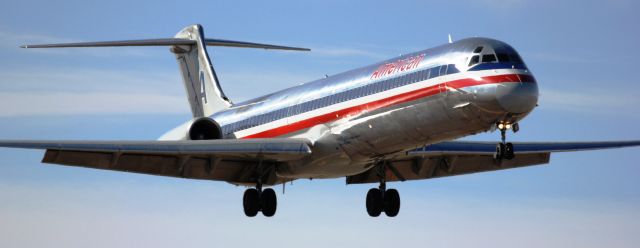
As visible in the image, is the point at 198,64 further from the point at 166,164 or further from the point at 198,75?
the point at 166,164

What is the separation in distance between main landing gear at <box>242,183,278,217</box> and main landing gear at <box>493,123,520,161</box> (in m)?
9.14

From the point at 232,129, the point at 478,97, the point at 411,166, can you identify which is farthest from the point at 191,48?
the point at 478,97

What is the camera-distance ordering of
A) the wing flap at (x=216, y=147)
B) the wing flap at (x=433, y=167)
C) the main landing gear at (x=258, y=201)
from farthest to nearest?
the wing flap at (x=433, y=167), the main landing gear at (x=258, y=201), the wing flap at (x=216, y=147)

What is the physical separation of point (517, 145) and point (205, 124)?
9.66 metres

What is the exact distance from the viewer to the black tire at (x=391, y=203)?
41.0 metres

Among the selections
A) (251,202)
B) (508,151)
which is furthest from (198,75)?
(508,151)

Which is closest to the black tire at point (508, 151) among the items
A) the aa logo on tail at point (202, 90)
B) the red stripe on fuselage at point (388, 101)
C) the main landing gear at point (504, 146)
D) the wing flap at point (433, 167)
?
the main landing gear at point (504, 146)

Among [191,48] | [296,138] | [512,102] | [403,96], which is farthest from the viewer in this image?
[191,48]

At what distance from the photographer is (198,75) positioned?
1988 inches

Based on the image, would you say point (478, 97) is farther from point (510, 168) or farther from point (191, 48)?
point (191, 48)

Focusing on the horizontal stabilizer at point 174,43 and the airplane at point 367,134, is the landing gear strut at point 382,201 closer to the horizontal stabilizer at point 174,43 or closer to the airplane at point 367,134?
the airplane at point 367,134

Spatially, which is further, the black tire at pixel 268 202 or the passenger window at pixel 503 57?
the black tire at pixel 268 202

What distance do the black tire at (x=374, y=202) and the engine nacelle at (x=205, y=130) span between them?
211 inches

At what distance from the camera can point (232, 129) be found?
43.3 meters
